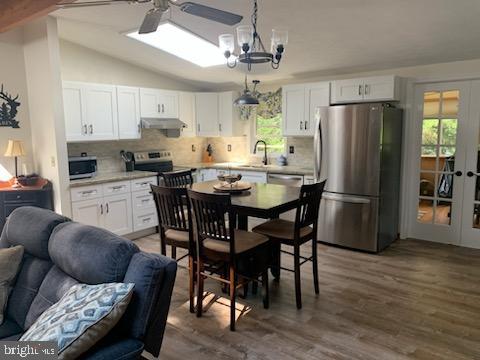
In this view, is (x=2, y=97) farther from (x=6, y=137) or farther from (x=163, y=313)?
(x=163, y=313)

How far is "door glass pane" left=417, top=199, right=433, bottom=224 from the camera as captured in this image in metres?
4.69

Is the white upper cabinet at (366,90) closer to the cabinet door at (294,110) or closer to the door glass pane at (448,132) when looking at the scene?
the cabinet door at (294,110)

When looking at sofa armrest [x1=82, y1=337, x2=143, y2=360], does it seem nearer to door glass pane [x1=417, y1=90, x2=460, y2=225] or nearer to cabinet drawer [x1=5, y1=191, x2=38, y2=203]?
cabinet drawer [x1=5, y1=191, x2=38, y2=203]

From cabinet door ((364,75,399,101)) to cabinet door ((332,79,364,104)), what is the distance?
7cm

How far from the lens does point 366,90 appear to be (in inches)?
173

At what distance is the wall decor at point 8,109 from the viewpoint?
4.12 metres

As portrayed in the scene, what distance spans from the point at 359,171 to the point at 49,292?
3.44 meters

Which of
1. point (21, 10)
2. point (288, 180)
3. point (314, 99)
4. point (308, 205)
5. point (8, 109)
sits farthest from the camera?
point (288, 180)

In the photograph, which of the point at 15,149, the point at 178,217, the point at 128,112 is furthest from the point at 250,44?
the point at 15,149

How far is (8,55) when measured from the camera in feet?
13.6

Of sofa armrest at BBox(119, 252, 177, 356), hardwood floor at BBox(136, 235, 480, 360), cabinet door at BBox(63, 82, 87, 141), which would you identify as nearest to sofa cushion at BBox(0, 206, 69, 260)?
sofa armrest at BBox(119, 252, 177, 356)

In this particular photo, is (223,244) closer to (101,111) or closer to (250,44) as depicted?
(250,44)

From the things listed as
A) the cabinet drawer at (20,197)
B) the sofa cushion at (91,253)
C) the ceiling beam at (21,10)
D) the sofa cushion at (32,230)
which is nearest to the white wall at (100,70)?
the ceiling beam at (21,10)

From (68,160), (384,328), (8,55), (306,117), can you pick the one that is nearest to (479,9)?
(306,117)
